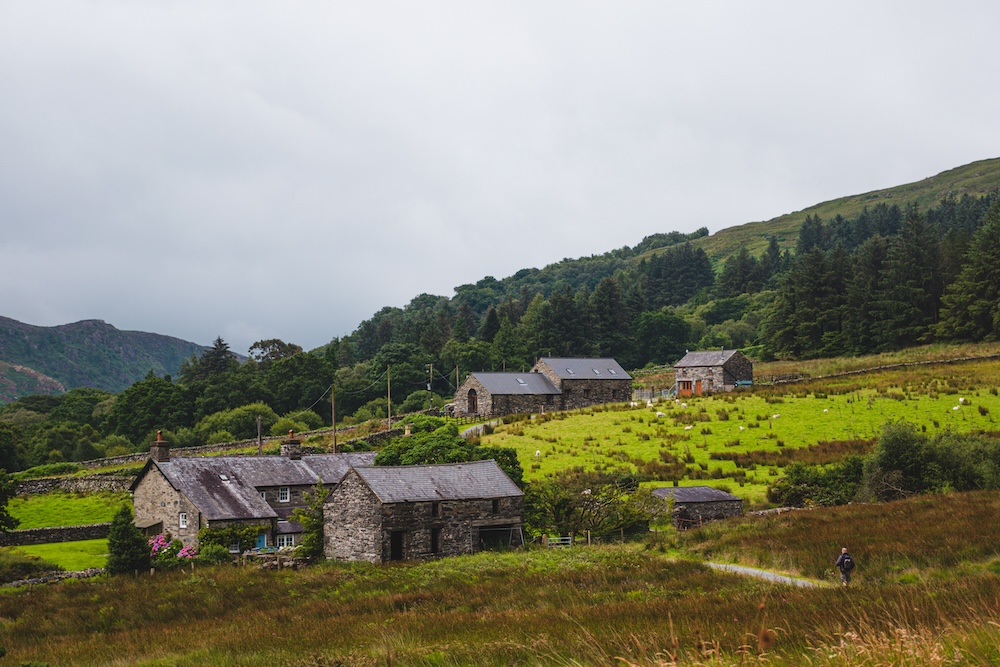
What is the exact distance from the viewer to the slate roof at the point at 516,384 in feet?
235

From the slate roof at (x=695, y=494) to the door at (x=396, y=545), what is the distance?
447 inches

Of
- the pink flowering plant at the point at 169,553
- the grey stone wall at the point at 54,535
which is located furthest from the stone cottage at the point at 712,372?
the pink flowering plant at the point at 169,553

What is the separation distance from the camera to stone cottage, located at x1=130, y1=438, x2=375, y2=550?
4022 centimetres

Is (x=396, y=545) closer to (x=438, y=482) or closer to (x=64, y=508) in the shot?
(x=438, y=482)

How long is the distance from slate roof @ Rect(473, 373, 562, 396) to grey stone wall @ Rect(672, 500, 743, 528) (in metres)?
35.0

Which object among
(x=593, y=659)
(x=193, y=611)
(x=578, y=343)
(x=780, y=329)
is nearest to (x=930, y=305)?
(x=780, y=329)

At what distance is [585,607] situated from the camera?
15398mm

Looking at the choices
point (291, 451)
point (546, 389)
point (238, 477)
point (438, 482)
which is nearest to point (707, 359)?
point (546, 389)

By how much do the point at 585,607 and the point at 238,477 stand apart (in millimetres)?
31911

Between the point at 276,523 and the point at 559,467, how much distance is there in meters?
15.2

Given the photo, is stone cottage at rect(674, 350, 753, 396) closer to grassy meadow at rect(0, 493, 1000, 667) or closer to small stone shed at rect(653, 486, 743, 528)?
small stone shed at rect(653, 486, 743, 528)

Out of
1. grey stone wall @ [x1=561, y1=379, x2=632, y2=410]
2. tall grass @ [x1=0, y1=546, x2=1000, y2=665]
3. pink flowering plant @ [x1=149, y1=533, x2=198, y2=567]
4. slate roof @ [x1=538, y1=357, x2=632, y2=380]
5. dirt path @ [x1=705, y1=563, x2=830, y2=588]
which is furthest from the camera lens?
slate roof @ [x1=538, y1=357, x2=632, y2=380]

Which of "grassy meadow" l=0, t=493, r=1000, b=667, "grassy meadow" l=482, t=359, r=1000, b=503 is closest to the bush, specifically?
"grassy meadow" l=0, t=493, r=1000, b=667

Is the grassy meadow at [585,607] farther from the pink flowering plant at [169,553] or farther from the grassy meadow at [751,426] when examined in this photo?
the grassy meadow at [751,426]
